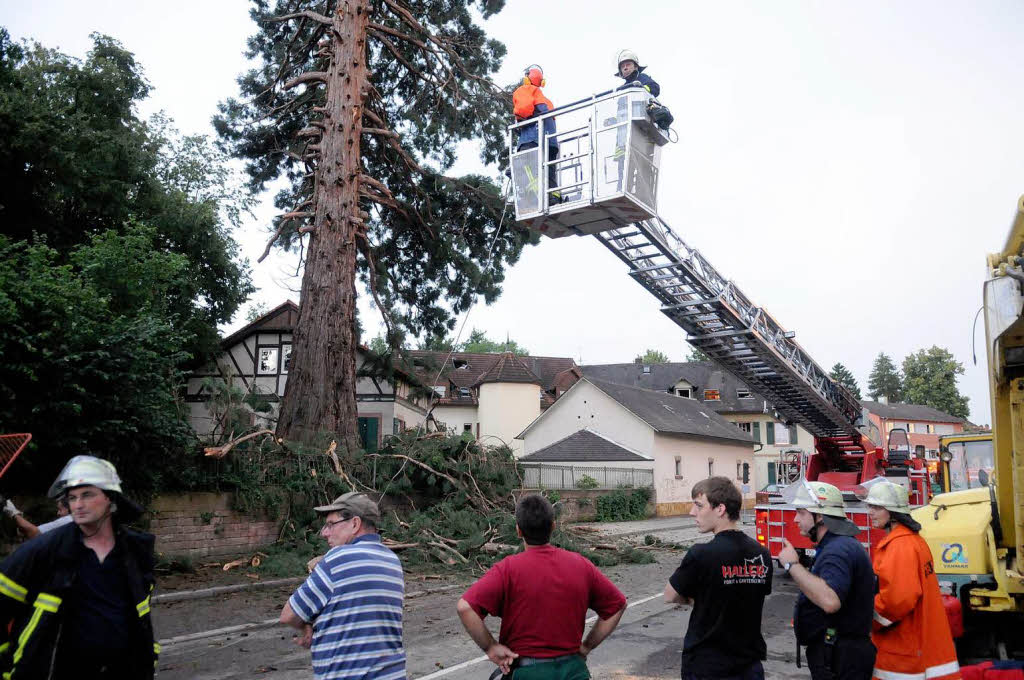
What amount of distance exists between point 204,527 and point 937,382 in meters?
83.9

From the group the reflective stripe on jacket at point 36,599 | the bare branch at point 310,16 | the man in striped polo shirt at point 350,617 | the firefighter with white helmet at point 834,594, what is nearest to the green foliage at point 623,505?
the bare branch at point 310,16

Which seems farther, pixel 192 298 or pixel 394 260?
pixel 192 298

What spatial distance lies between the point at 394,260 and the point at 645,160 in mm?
10413

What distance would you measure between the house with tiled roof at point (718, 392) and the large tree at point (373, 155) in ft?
116

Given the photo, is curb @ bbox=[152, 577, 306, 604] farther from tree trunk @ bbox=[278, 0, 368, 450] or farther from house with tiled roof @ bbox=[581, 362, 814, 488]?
house with tiled roof @ bbox=[581, 362, 814, 488]

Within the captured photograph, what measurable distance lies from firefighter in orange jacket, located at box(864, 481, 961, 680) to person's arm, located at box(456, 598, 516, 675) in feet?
7.32

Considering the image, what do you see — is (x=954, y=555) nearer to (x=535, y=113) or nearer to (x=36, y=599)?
(x=36, y=599)

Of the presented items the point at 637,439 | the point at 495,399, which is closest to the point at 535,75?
the point at 637,439

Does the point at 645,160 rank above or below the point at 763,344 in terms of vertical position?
above

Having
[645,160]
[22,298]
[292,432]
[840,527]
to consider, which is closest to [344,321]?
[292,432]

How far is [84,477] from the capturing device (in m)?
3.45

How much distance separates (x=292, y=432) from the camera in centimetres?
1480

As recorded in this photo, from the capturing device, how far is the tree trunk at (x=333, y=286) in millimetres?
15023

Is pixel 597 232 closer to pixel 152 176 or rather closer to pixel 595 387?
pixel 152 176
